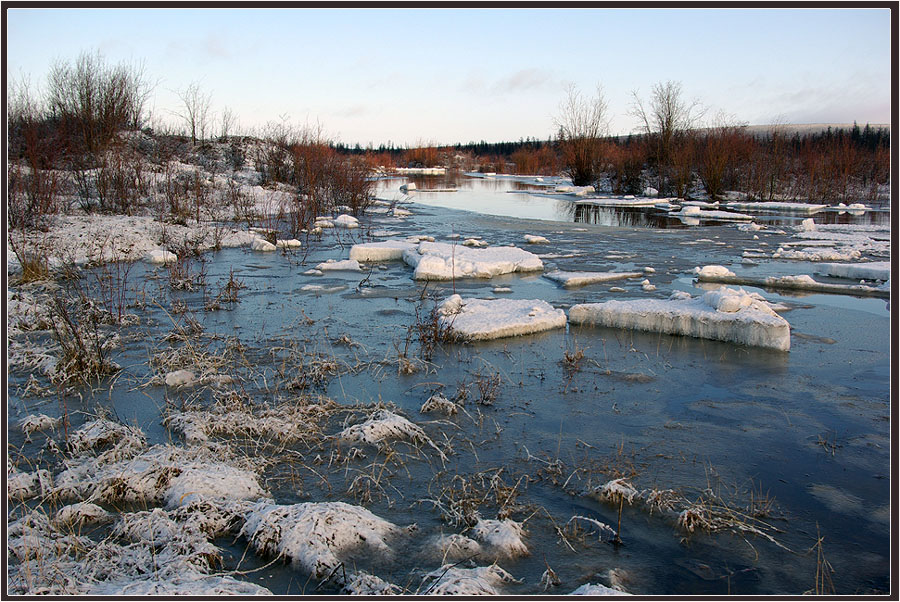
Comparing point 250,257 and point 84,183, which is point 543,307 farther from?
point 84,183

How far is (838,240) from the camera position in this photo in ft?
43.0

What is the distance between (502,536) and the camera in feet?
8.92

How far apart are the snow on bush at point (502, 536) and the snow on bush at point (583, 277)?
5.89 m

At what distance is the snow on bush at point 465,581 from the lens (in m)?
2.29

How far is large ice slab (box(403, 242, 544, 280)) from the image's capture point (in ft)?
29.0

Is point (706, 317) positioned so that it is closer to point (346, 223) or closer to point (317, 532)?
point (317, 532)

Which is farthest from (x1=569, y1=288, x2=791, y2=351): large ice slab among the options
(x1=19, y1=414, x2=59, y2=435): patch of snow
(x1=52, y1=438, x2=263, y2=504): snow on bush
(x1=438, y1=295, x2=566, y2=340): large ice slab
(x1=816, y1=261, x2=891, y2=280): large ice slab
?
(x1=19, y1=414, x2=59, y2=435): patch of snow

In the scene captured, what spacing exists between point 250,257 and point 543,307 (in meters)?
6.43

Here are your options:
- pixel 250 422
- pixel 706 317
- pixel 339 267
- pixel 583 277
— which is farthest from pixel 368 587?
pixel 339 267

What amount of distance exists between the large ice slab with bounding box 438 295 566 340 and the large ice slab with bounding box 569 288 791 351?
1.39 ft

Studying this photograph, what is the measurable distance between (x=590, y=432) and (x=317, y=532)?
1938mm

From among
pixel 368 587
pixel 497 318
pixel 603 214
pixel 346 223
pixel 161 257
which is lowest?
pixel 368 587

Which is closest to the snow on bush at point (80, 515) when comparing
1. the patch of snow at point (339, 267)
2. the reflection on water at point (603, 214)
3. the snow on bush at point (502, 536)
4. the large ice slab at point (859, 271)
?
the snow on bush at point (502, 536)

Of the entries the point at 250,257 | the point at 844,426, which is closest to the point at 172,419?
the point at 844,426
